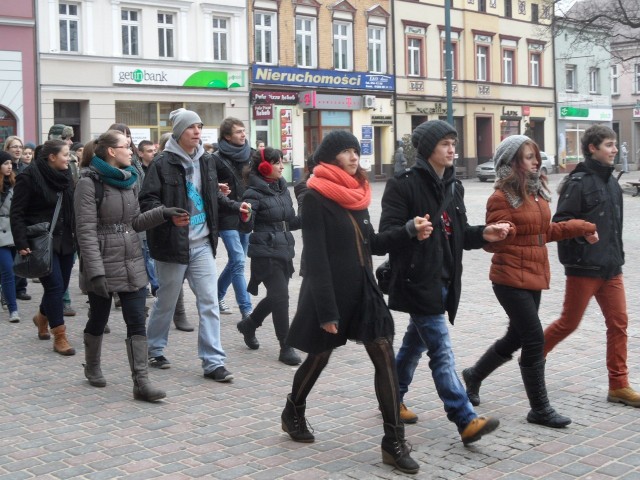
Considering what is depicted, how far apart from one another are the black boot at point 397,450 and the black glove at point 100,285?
2540 millimetres

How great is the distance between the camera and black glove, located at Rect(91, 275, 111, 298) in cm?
693

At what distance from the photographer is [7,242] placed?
34.8ft

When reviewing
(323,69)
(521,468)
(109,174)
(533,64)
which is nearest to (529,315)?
(521,468)

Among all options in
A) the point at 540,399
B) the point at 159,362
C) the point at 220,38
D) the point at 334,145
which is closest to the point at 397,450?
the point at 540,399

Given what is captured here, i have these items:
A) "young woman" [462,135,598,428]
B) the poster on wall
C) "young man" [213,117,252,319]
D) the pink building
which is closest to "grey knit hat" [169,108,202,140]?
"young man" [213,117,252,319]

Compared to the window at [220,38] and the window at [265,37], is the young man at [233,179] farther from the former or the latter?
the window at [265,37]

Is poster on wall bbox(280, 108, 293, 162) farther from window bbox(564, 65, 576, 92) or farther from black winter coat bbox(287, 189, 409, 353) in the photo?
black winter coat bbox(287, 189, 409, 353)

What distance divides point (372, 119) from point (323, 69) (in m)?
3.92

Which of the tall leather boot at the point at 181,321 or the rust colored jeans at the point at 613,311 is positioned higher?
the rust colored jeans at the point at 613,311

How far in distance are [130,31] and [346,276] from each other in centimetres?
3144

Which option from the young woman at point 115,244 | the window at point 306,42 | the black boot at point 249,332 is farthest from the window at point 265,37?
the young woman at point 115,244

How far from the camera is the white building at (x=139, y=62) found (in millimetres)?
33281

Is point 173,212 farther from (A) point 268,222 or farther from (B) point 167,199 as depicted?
(A) point 268,222

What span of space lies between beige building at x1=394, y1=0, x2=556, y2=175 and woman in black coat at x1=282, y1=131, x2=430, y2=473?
4057cm
